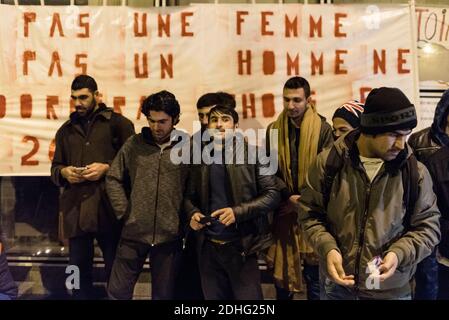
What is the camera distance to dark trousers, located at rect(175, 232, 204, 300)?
335 centimetres

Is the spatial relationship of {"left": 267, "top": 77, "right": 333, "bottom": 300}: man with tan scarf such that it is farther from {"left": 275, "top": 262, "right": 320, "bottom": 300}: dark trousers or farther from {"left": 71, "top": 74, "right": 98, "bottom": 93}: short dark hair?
{"left": 71, "top": 74, "right": 98, "bottom": 93}: short dark hair

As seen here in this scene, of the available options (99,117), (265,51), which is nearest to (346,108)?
(265,51)

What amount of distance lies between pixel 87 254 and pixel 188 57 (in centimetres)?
167

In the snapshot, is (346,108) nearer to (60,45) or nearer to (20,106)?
(60,45)

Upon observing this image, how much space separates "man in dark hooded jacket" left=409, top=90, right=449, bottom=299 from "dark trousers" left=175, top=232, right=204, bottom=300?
1.37m

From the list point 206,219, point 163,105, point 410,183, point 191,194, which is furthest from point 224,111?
point 410,183

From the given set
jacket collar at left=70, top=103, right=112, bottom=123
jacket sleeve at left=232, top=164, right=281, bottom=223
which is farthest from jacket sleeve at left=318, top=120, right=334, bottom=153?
jacket collar at left=70, top=103, right=112, bottom=123

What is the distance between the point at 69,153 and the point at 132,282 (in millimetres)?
1013

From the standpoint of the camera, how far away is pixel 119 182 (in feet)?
11.0

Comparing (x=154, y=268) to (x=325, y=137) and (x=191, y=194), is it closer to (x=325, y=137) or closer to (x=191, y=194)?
(x=191, y=194)

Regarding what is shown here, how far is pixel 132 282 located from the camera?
130 inches

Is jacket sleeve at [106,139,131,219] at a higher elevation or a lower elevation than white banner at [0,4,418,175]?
lower

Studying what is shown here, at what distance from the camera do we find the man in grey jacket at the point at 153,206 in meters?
3.25

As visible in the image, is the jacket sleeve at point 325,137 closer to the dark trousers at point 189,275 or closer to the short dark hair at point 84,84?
the dark trousers at point 189,275
